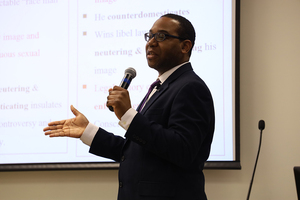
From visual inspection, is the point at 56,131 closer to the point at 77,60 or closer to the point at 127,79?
the point at 127,79

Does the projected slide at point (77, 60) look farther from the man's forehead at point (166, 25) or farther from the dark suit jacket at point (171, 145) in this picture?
the dark suit jacket at point (171, 145)

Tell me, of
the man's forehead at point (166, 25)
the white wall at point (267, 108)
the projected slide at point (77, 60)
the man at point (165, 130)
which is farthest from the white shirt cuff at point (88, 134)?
the white wall at point (267, 108)

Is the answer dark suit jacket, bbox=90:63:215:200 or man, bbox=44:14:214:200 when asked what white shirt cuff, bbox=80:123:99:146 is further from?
dark suit jacket, bbox=90:63:215:200

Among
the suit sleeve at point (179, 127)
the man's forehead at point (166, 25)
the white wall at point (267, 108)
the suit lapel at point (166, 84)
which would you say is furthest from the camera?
the white wall at point (267, 108)

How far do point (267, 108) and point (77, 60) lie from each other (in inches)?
68.9

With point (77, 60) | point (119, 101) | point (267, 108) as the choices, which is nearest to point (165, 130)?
point (119, 101)

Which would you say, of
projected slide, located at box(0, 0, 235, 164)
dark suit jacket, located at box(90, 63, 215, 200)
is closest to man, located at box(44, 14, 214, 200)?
dark suit jacket, located at box(90, 63, 215, 200)

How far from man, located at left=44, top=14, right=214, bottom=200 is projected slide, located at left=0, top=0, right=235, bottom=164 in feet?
4.68

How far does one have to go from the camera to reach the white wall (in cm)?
291

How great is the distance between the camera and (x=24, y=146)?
3.14 meters

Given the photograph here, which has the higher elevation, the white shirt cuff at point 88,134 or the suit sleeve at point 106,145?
the white shirt cuff at point 88,134

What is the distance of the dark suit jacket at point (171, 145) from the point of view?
127 cm

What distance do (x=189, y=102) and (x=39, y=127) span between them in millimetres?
2163

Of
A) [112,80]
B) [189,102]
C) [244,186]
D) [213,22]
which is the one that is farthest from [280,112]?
[189,102]
